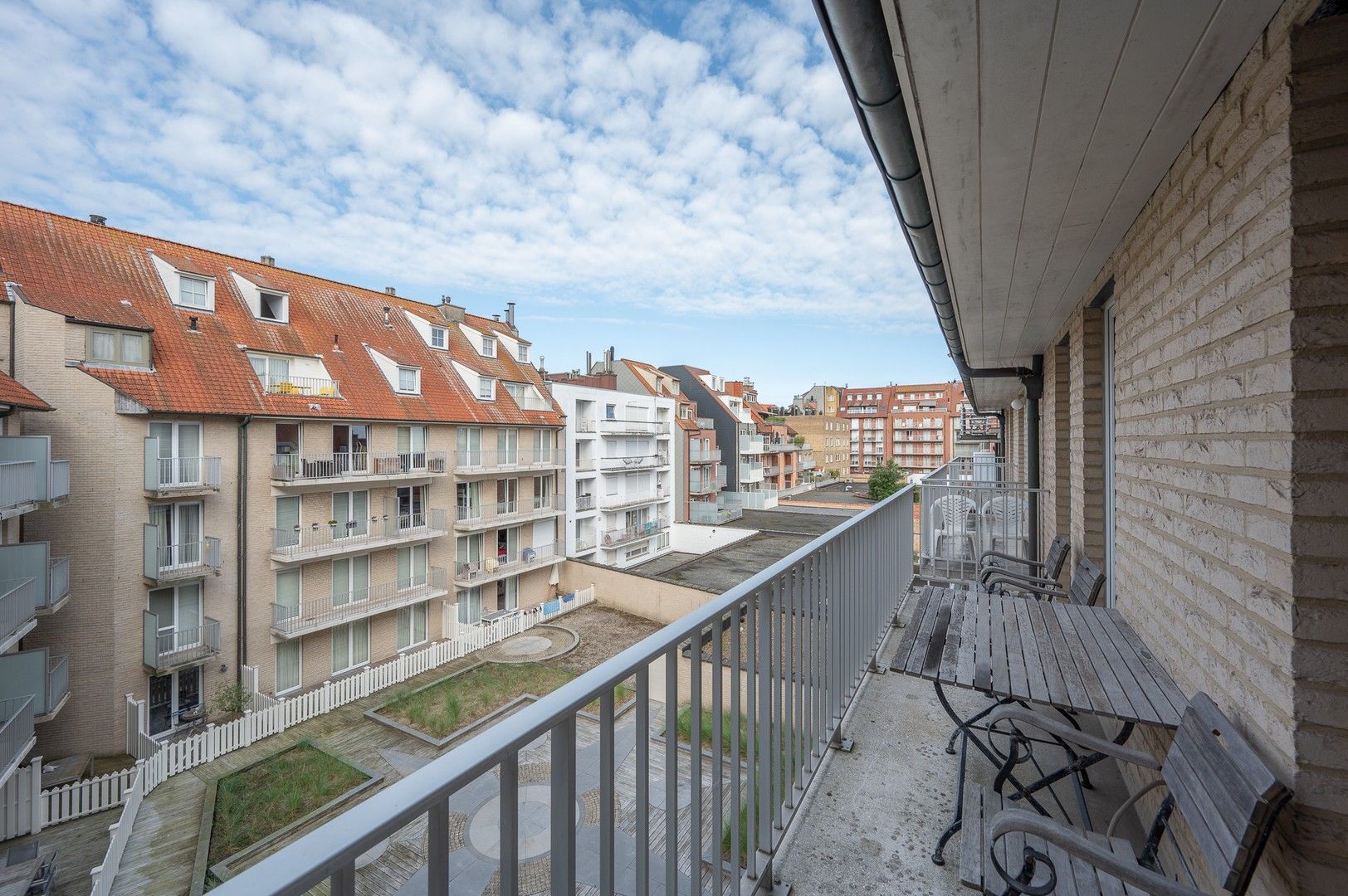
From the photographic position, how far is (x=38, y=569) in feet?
30.6

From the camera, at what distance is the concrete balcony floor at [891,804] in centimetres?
189

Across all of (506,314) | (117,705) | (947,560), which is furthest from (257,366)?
(947,560)

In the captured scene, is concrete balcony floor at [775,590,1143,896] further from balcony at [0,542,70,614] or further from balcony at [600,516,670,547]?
balcony at [600,516,670,547]

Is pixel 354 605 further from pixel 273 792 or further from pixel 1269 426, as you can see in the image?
pixel 1269 426

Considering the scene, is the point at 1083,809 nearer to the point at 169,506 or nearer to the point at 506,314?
the point at 169,506

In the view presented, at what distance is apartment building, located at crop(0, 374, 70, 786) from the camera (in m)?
8.55

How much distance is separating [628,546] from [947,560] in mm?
20275

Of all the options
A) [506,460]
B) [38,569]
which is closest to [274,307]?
[506,460]

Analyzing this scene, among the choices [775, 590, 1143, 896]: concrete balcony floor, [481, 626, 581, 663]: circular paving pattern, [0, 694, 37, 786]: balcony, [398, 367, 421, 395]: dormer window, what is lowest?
[481, 626, 581, 663]: circular paving pattern

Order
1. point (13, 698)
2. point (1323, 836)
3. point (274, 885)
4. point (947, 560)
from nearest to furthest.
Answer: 1. point (274, 885)
2. point (1323, 836)
3. point (947, 560)
4. point (13, 698)

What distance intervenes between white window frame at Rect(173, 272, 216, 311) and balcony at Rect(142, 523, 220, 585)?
5256 mm

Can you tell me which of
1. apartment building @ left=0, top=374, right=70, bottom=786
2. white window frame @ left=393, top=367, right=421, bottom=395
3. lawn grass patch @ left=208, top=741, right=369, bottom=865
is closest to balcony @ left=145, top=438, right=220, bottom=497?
apartment building @ left=0, top=374, right=70, bottom=786

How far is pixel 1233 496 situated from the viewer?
1.73m

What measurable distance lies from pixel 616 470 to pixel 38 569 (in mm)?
17258
